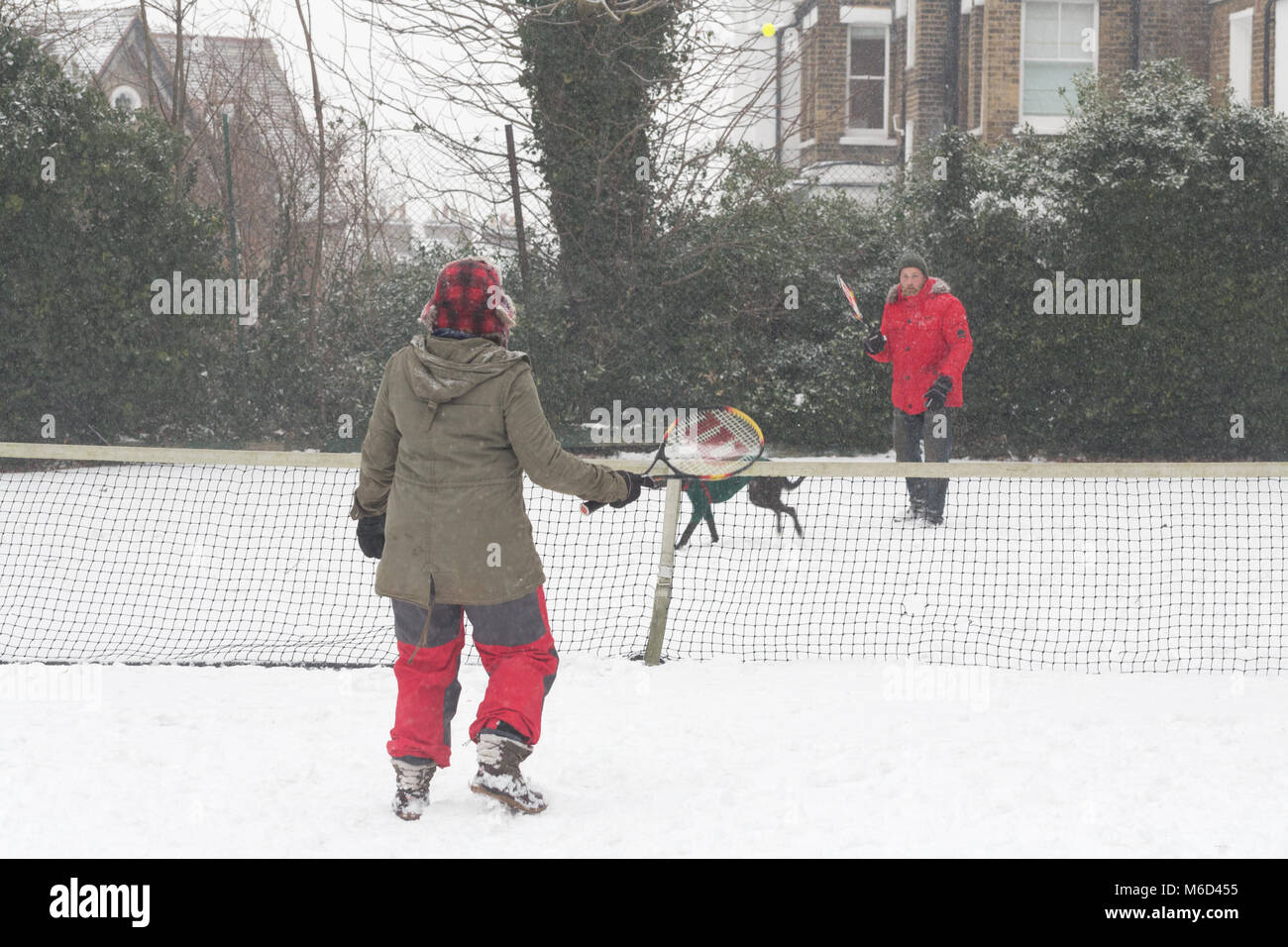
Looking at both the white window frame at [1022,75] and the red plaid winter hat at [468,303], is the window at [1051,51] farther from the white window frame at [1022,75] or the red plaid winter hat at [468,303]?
the red plaid winter hat at [468,303]

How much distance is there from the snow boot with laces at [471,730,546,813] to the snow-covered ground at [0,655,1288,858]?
0.23 feet

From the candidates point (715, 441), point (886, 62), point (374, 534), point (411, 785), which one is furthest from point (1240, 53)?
point (411, 785)

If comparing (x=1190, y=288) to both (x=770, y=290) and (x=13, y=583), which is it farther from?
(x=13, y=583)

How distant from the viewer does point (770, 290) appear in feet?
48.4

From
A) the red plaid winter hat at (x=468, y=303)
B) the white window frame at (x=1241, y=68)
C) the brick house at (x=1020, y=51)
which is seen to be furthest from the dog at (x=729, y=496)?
the white window frame at (x=1241, y=68)

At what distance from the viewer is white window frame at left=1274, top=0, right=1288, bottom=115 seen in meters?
19.8

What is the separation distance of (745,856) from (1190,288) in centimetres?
1087

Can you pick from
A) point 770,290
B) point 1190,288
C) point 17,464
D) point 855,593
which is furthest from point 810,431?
point 17,464

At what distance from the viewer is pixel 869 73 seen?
25.4m

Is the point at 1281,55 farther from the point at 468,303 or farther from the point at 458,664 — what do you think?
the point at 458,664

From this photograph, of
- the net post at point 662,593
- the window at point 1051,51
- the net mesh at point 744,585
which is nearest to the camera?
the net post at point 662,593

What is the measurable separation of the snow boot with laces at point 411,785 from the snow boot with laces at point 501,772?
0.16m

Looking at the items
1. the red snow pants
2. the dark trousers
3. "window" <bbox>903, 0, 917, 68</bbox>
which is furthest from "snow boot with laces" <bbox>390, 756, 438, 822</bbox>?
"window" <bbox>903, 0, 917, 68</bbox>

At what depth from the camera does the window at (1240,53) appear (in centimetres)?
2150
